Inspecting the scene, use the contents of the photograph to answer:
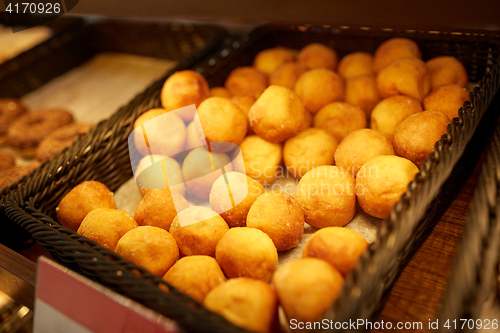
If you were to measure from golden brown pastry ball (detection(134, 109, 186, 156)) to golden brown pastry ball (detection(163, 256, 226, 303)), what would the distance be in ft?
1.63

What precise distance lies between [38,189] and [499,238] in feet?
4.34

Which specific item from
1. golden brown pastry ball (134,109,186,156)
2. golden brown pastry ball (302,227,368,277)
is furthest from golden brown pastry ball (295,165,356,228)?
golden brown pastry ball (134,109,186,156)

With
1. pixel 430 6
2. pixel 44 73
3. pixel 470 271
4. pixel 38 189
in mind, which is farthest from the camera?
pixel 44 73

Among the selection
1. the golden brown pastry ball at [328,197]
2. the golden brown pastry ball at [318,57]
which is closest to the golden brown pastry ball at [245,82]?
the golden brown pastry ball at [318,57]

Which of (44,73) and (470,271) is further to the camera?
(44,73)

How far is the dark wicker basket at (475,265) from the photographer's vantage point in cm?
60

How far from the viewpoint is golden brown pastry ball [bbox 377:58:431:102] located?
1.25 m

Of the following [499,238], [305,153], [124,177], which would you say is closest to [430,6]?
[499,238]

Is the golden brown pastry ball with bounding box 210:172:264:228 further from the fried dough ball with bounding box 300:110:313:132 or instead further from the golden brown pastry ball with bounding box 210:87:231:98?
the golden brown pastry ball with bounding box 210:87:231:98

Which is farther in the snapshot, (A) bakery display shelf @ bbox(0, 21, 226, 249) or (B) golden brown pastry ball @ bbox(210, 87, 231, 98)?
(A) bakery display shelf @ bbox(0, 21, 226, 249)

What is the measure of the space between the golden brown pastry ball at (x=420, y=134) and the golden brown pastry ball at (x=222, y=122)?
21.2 inches

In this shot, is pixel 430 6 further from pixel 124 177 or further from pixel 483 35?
pixel 124 177

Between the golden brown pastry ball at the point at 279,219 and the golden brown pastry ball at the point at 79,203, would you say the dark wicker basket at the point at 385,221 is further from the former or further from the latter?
the golden brown pastry ball at the point at 279,219

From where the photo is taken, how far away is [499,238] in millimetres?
655
